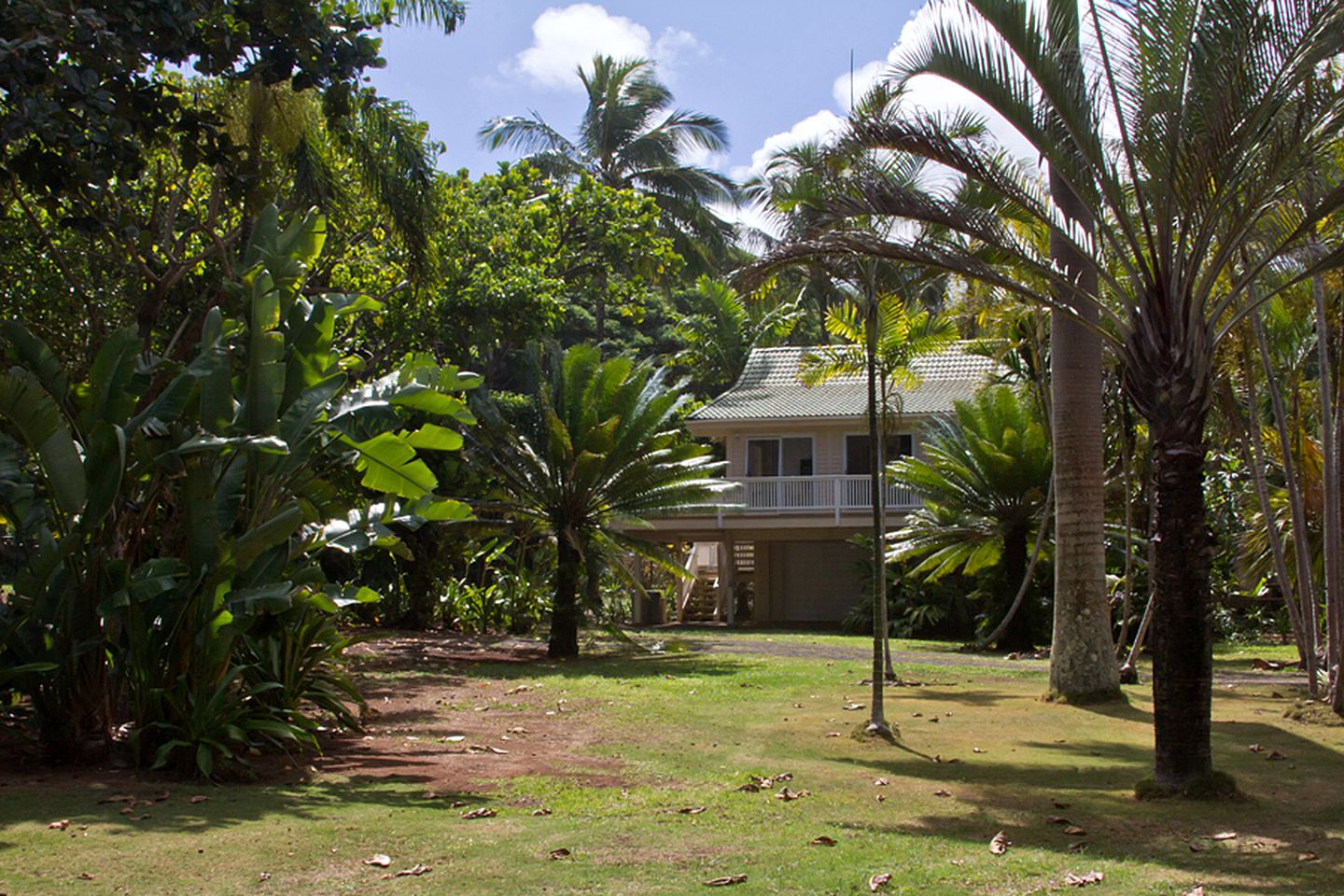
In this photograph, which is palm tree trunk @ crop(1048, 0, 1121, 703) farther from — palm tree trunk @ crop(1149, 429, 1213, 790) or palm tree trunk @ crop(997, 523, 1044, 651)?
palm tree trunk @ crop(997, 523, 1044, 651)

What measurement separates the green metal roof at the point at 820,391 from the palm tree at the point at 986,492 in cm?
496

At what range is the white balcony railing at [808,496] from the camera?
28.9 meters

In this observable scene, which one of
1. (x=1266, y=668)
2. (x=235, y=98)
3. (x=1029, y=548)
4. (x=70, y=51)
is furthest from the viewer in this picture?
(x=1029, y=548)

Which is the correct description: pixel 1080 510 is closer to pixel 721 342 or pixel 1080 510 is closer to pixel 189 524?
pixel 189 524

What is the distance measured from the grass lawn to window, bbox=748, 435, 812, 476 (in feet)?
59.6

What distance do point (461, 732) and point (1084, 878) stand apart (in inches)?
253

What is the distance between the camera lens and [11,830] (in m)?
6.38

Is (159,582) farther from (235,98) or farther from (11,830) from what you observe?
(235,98)

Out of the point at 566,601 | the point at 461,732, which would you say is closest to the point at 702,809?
the point at 461,732

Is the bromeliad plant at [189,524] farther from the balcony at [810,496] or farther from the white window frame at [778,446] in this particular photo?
the white window frame at [778,446]

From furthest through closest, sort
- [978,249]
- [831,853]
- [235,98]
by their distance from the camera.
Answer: [235,98] → [978,249] → [831,853]

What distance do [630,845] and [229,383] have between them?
4720 millimetres

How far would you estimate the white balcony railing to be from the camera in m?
28.9

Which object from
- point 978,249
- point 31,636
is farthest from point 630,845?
point 978,249
